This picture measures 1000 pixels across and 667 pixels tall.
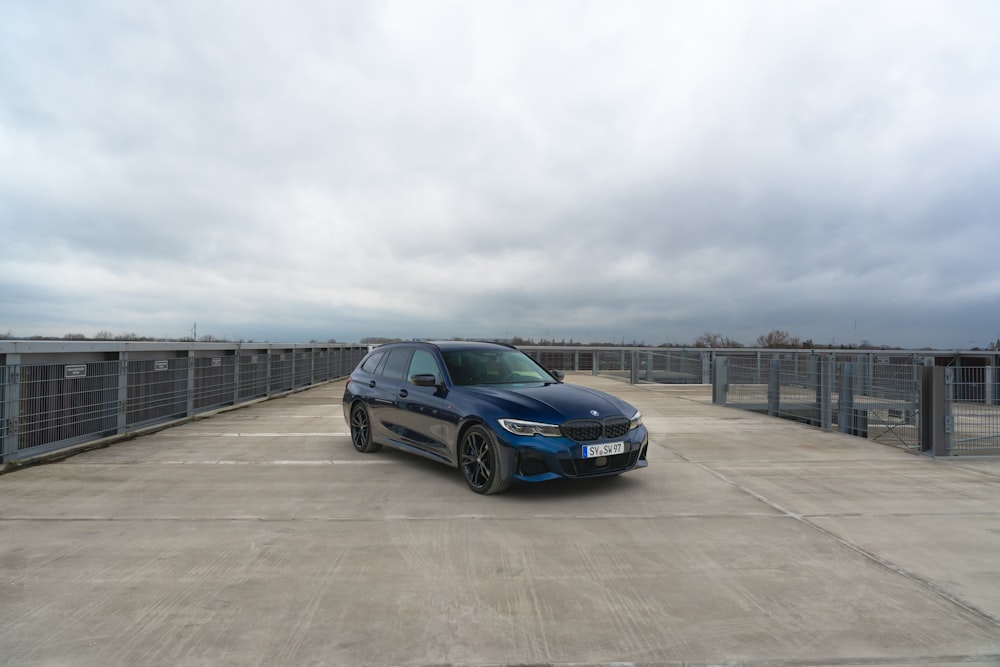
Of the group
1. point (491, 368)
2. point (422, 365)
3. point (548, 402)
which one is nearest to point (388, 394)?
point (422, 365)

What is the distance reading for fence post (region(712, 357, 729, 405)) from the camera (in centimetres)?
1438

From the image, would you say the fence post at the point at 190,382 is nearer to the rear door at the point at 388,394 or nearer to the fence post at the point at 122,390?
the fence post at the point at 122,390

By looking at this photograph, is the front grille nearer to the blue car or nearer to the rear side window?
the blue car

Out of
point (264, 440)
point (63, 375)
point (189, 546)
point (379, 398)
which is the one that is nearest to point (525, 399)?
point (379, 398)

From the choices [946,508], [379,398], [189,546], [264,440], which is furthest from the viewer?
[264,440]

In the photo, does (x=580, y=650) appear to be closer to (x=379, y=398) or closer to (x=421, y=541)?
(x=421, y=541)

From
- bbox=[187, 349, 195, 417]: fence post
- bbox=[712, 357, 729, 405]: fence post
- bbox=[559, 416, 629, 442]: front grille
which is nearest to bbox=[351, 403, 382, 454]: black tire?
bbox=[559, 416, 629, 442]: front grille

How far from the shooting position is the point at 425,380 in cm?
639

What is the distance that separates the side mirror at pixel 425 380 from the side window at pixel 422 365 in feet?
0.91

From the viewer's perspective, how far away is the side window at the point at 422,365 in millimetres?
6847

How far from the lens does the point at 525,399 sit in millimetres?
5805

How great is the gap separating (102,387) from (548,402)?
6.33m

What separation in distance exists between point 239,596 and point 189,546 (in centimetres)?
109

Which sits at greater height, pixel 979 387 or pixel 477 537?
pixel 979 387
